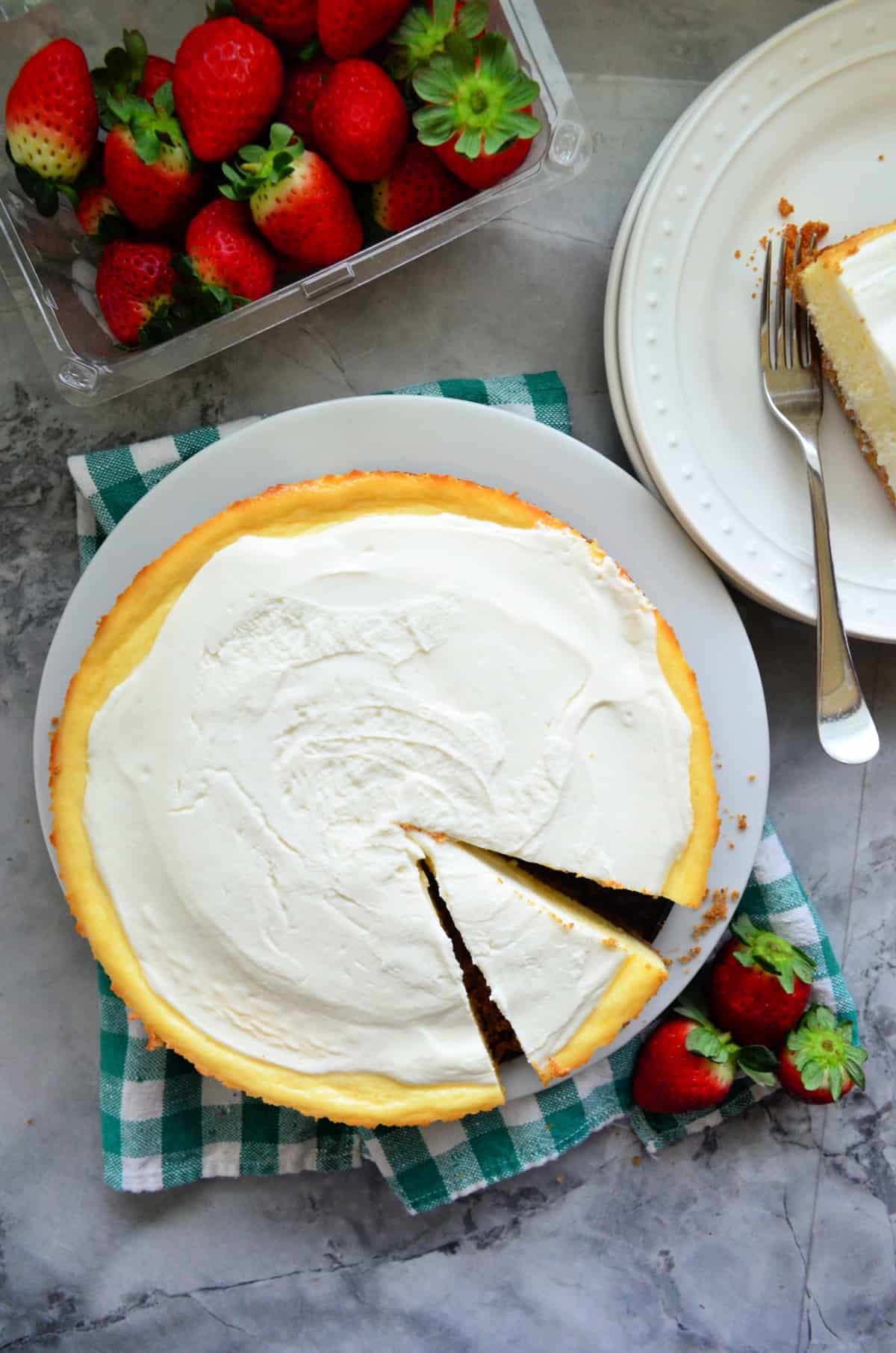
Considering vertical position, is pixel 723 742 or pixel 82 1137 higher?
pixel 723 742

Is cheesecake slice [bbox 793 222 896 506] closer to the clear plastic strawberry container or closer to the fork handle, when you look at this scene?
the fork handle

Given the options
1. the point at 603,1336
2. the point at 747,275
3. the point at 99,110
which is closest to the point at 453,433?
the point at 747,275

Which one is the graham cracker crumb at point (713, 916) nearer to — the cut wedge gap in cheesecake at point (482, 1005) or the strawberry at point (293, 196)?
the cut wedge gap in cheesecake at point (482, 1005)

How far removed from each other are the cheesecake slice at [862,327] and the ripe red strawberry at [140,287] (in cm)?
122

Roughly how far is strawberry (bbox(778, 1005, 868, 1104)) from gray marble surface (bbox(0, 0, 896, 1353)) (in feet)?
0.71

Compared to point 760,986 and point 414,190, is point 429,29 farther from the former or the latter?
point 760,986

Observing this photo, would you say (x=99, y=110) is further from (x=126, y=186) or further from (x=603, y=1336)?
(x=603, y=1336)

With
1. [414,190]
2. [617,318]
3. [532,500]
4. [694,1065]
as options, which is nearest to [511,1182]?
[694,1065]

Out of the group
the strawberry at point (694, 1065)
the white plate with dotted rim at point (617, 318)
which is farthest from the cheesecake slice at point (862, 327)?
the strawberry at point (694, 1065)

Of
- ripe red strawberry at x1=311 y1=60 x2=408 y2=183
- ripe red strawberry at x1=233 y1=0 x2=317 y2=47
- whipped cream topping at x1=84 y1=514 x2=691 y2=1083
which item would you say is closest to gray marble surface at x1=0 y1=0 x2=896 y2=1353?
ripe red strawberry at x1=311 y1=60 x2=408 y2=183

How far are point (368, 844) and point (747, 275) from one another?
1.36 meters

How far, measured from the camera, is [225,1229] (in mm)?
2201

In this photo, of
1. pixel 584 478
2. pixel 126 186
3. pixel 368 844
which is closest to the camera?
pixel 368 844

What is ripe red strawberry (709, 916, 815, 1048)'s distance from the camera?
79.3 inches
